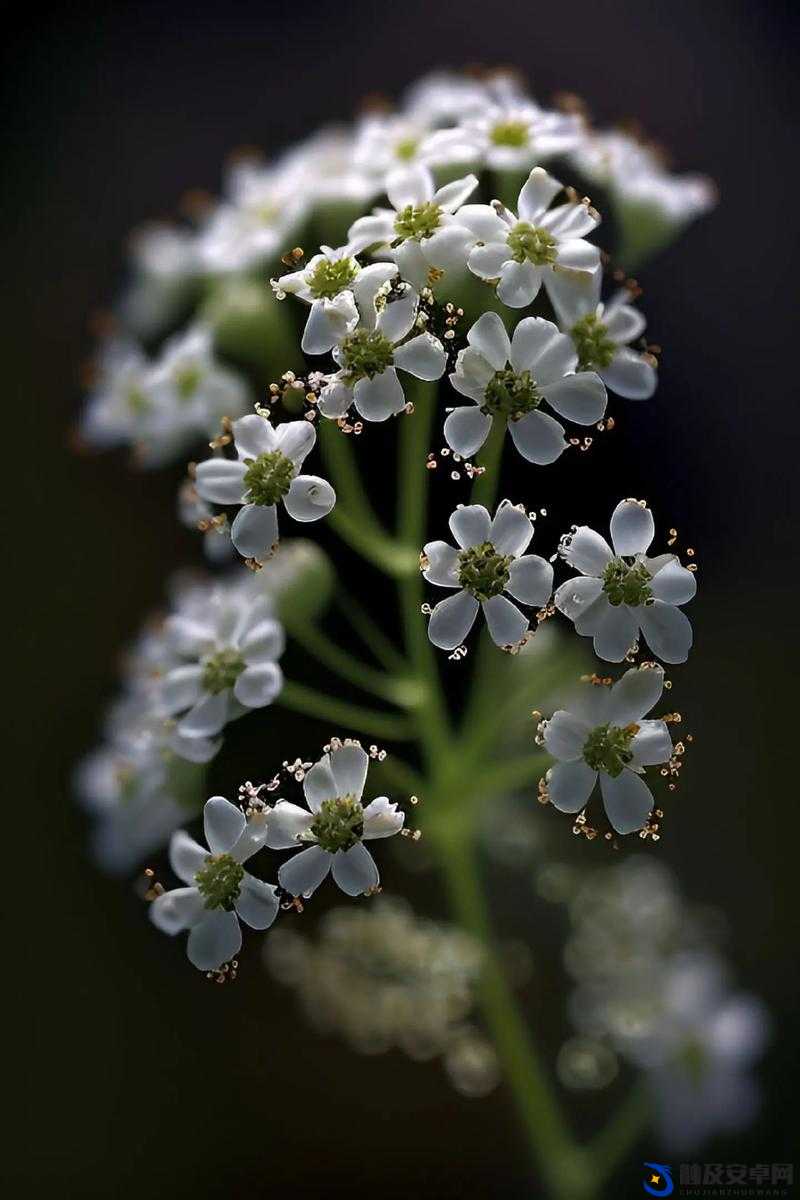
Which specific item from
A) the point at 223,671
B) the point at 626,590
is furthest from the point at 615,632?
the point at 223,671

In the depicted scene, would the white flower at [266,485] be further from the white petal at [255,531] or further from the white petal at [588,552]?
the white petal at [588,552]

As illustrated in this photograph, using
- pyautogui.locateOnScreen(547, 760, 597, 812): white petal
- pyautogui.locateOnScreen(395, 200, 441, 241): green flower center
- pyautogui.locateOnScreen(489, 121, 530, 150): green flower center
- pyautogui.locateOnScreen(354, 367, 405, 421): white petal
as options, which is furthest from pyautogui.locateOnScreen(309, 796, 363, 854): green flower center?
pyautogui.locateOnScreen(489, 121, 530, 150): green flower center

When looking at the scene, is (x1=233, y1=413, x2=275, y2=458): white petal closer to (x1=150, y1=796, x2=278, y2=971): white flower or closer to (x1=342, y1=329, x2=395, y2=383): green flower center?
(x1=342, y1=329, x2=395, y2=383): green flower center

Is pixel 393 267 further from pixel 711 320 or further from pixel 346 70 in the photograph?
pixel 346 70

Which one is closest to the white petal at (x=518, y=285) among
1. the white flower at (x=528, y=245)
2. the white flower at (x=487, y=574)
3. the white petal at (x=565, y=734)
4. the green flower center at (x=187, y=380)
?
the white flower at (x=528, y=245)

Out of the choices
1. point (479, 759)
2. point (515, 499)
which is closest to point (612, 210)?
point (515, 499)

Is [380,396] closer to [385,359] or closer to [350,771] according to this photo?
[385,359]
